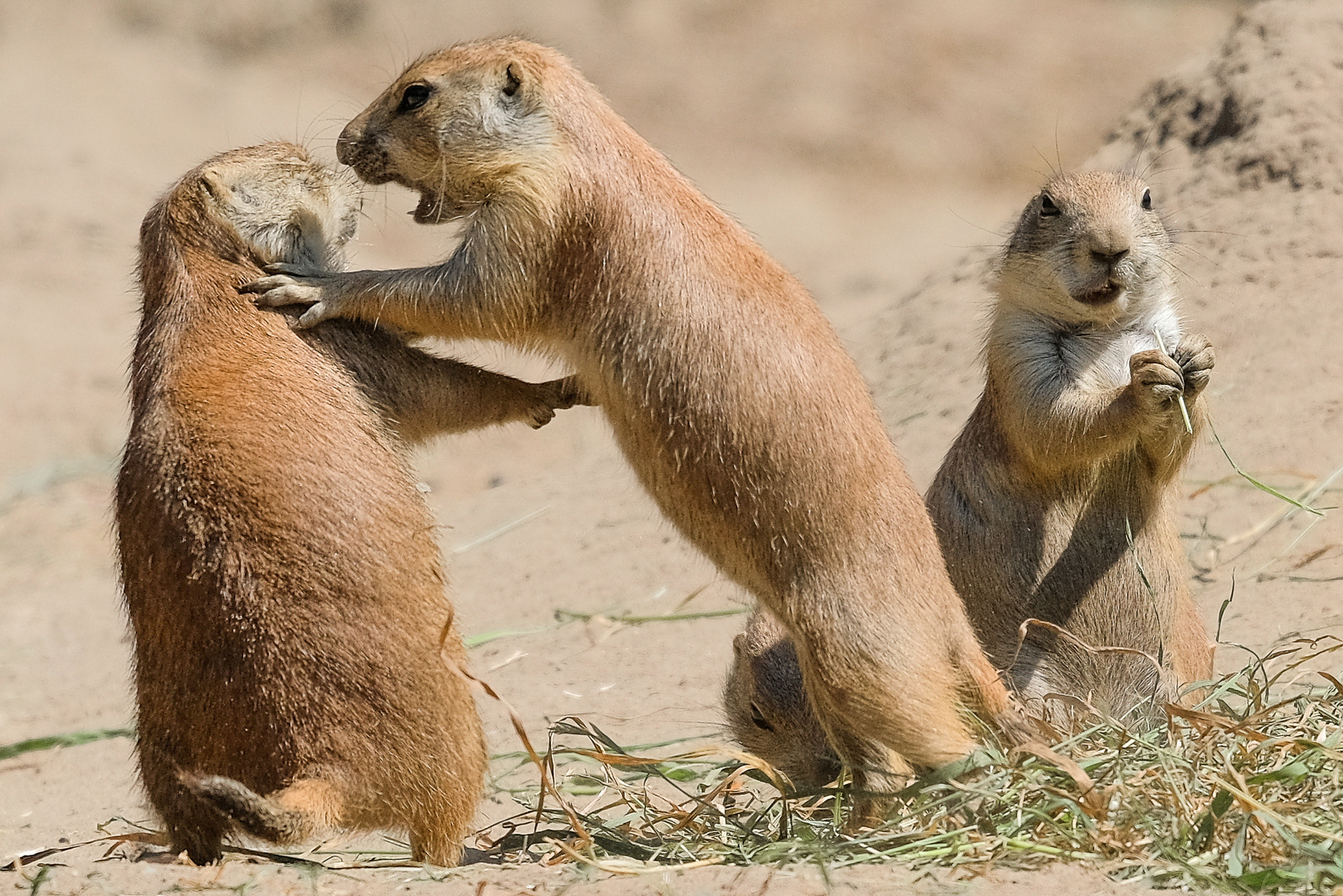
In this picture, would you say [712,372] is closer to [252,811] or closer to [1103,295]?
[1103,295]

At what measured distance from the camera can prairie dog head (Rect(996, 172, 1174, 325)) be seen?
17.0 ft

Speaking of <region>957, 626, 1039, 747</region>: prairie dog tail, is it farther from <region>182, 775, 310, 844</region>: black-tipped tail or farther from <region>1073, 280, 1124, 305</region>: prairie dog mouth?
<region>182, 775, 310, 844</region>: black-tipped tail

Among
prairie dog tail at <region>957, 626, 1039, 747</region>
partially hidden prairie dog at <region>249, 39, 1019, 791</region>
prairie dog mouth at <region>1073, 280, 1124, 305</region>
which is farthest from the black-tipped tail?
prairie dog mouth at <region>1073, 280, 1124, 305</region>

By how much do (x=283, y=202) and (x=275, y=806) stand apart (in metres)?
2.11

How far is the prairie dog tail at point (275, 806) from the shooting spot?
12.6 feet

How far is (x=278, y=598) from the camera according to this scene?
167 inches

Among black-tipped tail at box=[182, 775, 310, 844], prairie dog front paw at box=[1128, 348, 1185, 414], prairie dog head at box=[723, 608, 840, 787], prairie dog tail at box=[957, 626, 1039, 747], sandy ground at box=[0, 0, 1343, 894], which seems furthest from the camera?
sandy ground at box=[0, 0, 1343, 894]

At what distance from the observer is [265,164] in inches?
202

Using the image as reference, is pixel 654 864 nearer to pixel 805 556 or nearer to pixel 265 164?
pixel 805 556

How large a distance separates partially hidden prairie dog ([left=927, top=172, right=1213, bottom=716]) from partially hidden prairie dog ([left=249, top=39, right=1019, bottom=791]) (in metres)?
0.56

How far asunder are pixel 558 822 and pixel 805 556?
4.76 feet

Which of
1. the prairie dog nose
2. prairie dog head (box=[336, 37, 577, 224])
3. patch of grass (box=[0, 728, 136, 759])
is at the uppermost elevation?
prairie dog head (box=[336, 37, 577, 224])

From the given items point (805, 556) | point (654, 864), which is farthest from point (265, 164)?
point (654, 864)

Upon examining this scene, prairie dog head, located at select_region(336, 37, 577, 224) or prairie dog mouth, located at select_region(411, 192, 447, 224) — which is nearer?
prairie dog head, located at select_region(336, 37, 577, 224)
